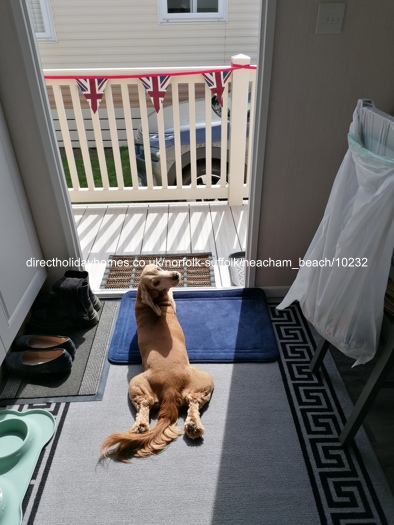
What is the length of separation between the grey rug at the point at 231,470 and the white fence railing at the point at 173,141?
6.28 ft

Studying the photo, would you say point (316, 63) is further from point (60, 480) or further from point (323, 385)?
point (60, 480)

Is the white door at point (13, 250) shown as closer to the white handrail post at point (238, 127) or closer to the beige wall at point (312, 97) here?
the beige wall at point (312, 97)

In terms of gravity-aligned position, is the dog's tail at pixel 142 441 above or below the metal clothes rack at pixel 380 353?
below

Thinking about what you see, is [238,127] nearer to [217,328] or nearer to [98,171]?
[217,328]

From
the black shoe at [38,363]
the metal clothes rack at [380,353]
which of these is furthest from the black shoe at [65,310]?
the metal clothes rack at [380,353]

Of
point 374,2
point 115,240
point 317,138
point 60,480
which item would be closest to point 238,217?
point 115,240

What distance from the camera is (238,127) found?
9.36ft

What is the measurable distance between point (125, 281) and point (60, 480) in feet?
3.91

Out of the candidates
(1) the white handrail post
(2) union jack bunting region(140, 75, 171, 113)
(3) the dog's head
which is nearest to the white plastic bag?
(3) the dog's head

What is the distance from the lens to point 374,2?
4.91ft

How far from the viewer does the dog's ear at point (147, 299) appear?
1719 mm

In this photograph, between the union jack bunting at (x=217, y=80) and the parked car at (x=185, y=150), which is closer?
the union jack bunting at (x=217, y=80)

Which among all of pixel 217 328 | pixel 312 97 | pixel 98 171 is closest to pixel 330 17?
pixel 312 97

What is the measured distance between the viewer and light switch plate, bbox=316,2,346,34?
1.49m
